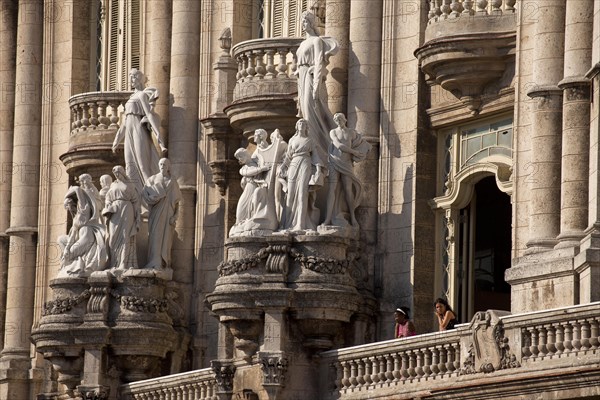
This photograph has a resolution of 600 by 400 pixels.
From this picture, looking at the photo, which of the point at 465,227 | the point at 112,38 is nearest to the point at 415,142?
the point at 465,227

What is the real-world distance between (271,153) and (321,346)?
125 inches

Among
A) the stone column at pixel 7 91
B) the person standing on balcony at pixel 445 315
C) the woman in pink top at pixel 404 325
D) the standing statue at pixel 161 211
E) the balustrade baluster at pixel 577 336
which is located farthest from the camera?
the stone column at pixel 7 91

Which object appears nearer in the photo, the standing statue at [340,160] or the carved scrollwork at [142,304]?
the standing statue at [340,160]

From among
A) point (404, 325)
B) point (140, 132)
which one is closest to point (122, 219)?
point (140, 132)

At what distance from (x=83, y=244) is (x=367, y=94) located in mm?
6280

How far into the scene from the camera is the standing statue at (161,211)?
48562 mm

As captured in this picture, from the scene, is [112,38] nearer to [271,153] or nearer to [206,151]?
[206,151]

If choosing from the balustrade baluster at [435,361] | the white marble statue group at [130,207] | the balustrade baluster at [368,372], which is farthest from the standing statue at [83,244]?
the balustrade baluster at [435,361]

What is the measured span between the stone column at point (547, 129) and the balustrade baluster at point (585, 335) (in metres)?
4.58

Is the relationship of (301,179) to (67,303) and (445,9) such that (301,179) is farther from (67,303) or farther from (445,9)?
(67,303)

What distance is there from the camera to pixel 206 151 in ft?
163

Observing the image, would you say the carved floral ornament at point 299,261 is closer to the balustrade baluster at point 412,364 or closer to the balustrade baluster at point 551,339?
the balustrade baluster at point 412,364

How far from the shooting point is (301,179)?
4369 cm

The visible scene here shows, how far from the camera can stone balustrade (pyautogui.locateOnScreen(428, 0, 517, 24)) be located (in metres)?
43.1
